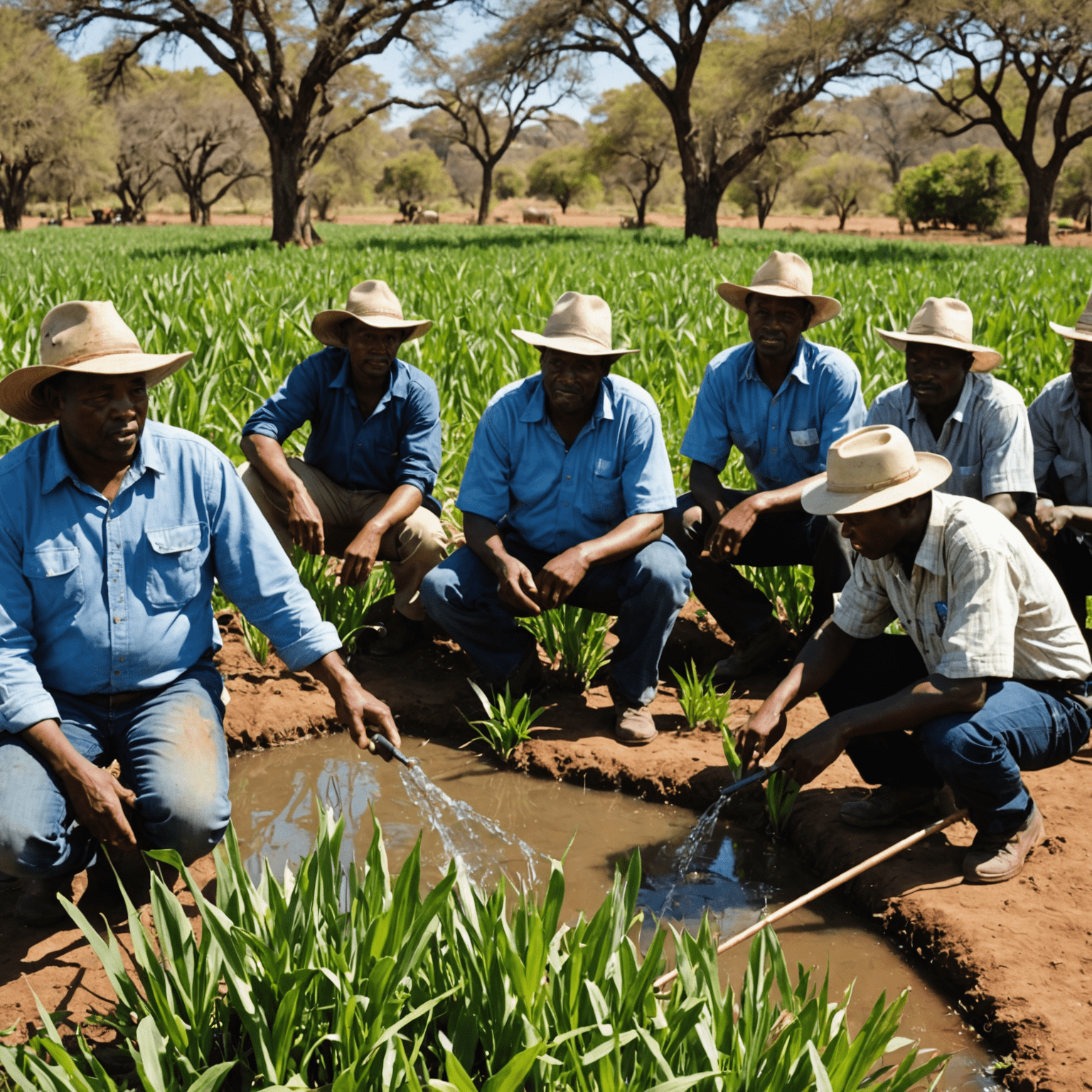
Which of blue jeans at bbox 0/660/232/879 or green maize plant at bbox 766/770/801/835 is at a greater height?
blue jeans at bbox 0/660/232/879

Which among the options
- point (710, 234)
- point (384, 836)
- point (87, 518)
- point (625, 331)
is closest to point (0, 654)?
point (87, 518)

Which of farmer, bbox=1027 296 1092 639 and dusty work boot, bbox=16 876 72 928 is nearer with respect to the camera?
dusty work boot, bbox=16 876 72 928

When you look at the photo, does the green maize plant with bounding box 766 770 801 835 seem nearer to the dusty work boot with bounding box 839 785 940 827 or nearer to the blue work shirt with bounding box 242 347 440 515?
the dusty work boot with bounding box 839 785 940 827

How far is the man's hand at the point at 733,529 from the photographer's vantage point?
3.67 m

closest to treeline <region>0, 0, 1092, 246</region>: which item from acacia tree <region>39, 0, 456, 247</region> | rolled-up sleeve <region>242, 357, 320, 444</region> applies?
acacia tree <region>39, 0, 456, 247</region>

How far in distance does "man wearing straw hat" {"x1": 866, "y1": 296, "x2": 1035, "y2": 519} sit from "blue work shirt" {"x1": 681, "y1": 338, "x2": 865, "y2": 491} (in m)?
0.24

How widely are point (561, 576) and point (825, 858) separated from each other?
1131 millimetres

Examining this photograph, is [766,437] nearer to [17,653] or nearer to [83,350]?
[83,350]

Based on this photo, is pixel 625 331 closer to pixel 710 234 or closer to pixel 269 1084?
pixel 269 1084

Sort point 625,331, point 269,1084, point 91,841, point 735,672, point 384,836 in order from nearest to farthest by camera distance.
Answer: point 269,1084 → point 91,841 → point 384,836 → point 735,672 → point 625,331

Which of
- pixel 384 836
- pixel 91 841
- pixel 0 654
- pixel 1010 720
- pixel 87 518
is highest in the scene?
pixel 87 518

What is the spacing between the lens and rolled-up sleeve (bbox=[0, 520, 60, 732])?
2.32 m

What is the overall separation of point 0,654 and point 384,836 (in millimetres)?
1137

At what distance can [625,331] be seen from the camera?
7.69m
